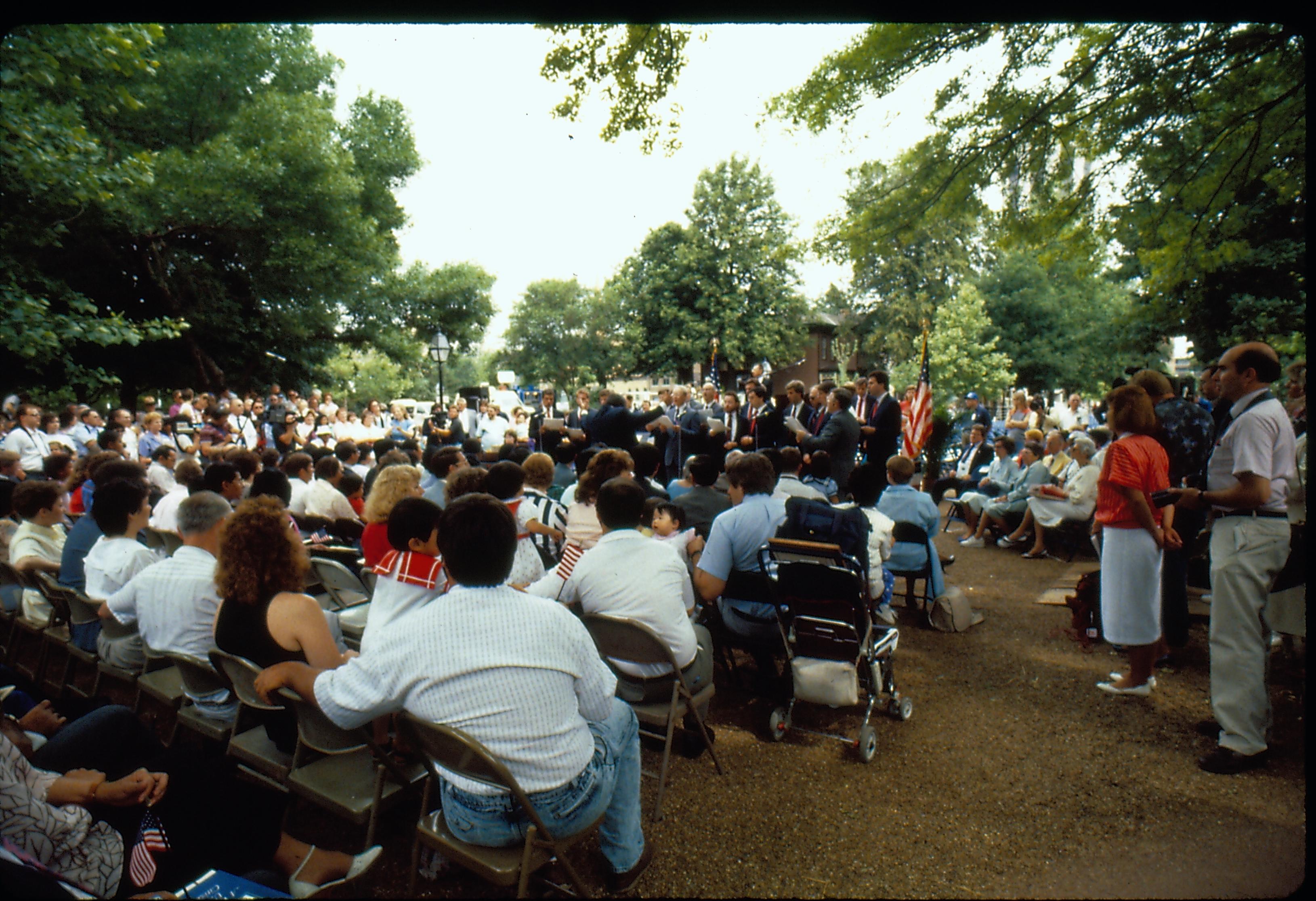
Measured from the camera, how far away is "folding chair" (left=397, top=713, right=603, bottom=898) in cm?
191

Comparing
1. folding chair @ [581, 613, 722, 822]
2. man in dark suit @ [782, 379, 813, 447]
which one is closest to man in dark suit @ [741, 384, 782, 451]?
man in dark suit @ [782, 379, 813, 447]

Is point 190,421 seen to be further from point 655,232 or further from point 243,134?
point 655,232

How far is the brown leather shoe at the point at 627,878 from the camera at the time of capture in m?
2.60

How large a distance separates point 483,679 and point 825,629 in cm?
224

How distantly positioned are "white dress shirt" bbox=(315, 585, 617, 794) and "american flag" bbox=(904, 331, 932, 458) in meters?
9.55

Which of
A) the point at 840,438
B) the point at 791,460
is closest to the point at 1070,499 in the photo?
the point at 840,438

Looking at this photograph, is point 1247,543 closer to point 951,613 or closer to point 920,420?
point 951,613

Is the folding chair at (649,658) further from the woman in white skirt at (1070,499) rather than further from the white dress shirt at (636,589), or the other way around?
the woman in white skirt at (1070,499)

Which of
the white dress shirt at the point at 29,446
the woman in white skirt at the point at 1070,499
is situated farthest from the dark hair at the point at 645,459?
the white dress shirt at the point at 29,446

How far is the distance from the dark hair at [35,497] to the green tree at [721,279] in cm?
3199

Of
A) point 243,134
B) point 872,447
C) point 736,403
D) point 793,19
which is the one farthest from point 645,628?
point 243,134

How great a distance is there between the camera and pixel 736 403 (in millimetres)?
9797

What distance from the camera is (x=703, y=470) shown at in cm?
486

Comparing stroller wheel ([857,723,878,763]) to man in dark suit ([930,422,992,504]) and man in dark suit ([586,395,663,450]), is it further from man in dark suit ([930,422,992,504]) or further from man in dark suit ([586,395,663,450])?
man in dark suit ([930,422,992,504])
